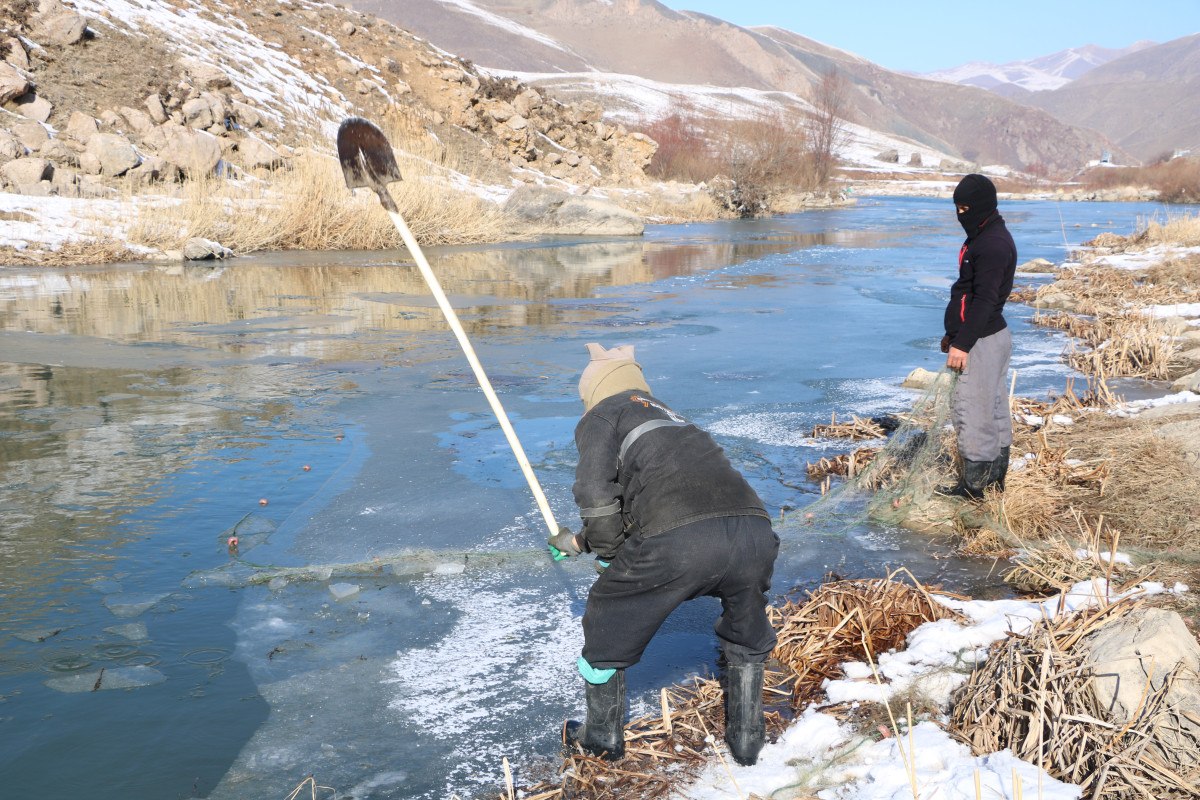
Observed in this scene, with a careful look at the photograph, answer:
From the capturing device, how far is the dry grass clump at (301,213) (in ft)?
55.7

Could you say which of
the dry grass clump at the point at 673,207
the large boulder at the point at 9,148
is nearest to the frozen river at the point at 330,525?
the large boulder at the point at 9,148

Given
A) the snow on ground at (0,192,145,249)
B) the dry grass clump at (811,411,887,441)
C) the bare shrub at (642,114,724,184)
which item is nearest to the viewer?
the dry grass clump at (811,411,887,441)

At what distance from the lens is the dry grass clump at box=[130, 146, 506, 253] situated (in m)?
17.0

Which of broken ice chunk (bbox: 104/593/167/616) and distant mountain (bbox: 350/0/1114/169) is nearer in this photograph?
broken ice chunk (bbox: 104/593/167/616)

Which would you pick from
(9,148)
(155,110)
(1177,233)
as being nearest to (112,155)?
(9,148)

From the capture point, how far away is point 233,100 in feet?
86.2

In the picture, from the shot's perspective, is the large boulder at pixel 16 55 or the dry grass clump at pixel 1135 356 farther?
the large boulder at pixel 16 55

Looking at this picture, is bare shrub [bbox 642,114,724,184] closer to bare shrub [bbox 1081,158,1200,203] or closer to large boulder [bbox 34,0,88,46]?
bare shrub [bbox 1081,158,1200,203]

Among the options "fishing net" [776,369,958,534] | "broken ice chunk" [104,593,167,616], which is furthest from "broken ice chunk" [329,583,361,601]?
"fishing net" [776,369,958,534]

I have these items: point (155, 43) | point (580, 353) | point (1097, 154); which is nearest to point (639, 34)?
point (1097, 154)

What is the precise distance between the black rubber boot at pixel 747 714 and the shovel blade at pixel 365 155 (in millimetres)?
2084

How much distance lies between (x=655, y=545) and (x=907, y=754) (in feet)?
3.10

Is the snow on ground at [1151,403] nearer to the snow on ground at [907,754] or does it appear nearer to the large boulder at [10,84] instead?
the snow on ground at [907,754]

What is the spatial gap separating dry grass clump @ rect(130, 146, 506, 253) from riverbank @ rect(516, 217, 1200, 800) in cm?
1432
